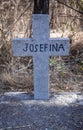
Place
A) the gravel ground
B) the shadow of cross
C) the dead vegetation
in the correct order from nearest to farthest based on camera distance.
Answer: the gravel ground, the shadow of cross, the dead vegetation

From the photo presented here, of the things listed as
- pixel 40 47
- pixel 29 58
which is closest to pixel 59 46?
pixel 40 47

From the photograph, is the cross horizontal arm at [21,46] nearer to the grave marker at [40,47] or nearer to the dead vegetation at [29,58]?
the grave marker at [40,47]

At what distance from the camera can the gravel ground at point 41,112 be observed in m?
4.04

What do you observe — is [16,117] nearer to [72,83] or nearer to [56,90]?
[56,90]

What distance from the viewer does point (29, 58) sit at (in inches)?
245

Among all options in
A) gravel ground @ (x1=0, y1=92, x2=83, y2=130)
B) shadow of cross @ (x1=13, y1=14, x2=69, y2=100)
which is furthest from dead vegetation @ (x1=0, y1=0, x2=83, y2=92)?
shadow of cross @ (x1=13, y1=14, x2=69, y2=100)

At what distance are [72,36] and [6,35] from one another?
1.25m

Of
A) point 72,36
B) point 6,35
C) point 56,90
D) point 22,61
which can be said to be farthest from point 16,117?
point 72,36

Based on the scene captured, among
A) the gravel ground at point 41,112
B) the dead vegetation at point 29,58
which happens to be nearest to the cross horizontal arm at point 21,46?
the gravel ground at point 41,112

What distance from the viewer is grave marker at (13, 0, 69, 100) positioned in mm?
4289

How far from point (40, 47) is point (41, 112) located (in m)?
0.76

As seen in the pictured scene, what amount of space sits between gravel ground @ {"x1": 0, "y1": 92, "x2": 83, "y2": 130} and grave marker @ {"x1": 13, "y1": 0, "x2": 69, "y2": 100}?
0.29m

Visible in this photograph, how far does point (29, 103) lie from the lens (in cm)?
449

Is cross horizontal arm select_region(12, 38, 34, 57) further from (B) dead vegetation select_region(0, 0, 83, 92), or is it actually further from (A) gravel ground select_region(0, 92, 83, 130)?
(B) dead vegetation select_region(0, 0, 83, 92)
